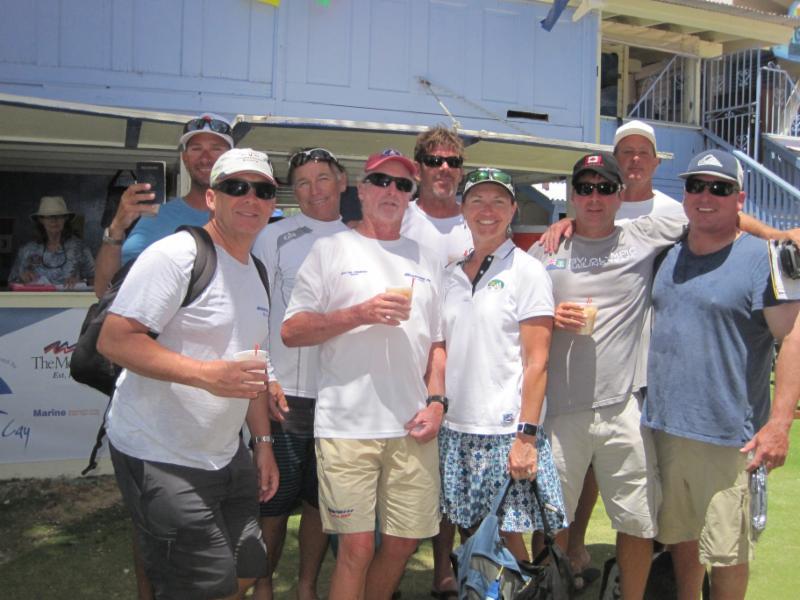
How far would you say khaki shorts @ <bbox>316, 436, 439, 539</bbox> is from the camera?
304 cm

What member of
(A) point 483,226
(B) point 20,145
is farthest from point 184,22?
(A) point 483,226

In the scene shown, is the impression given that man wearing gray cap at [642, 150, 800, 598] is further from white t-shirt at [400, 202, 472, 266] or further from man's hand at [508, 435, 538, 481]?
white t-shirt at [400, 202, 472, 266]

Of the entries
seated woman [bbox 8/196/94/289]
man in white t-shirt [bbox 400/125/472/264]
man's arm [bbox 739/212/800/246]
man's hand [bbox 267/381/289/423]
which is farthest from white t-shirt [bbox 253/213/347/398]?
seated woman [bbox 8/196/94/289]

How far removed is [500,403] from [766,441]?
3.45 feet

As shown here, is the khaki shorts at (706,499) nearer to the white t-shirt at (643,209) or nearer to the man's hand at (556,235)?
the man's hand at (556,235)

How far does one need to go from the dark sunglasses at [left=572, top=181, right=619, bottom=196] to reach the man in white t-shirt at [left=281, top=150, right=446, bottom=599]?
2.57ft

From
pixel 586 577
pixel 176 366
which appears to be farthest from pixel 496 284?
pixel 586 577

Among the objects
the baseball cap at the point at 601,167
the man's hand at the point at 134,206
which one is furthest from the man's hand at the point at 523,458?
the man's hand at the point at 134,206

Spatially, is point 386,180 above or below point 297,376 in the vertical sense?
above

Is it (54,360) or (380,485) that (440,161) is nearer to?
(380,485)

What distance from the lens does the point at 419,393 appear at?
3150 mm

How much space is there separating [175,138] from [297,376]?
3.42m

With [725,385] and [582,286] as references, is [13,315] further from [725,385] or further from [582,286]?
[725,385]

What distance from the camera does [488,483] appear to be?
10.6 ft
